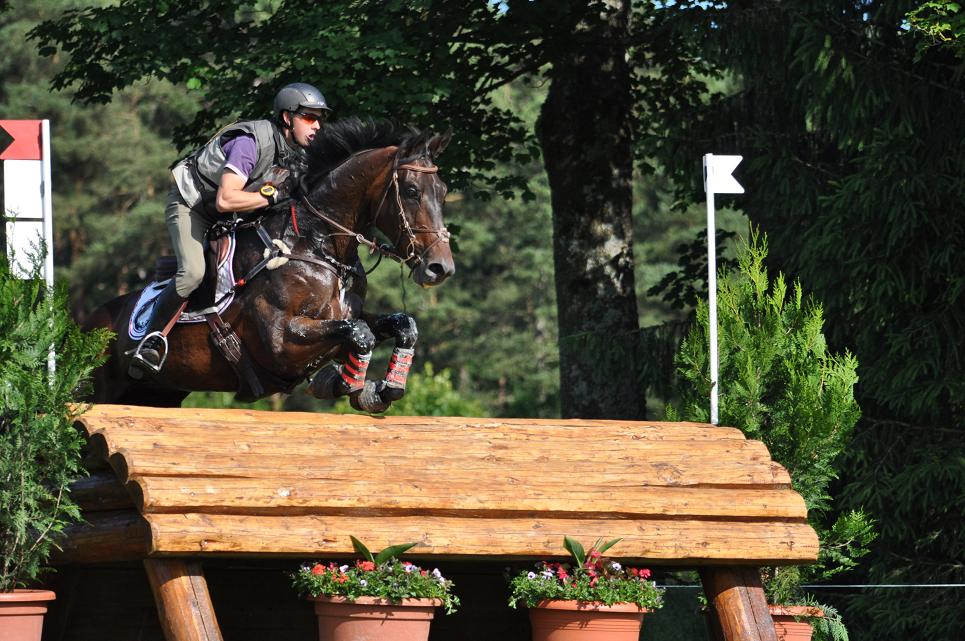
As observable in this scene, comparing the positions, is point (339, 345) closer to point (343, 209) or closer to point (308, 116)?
point (343, 209)

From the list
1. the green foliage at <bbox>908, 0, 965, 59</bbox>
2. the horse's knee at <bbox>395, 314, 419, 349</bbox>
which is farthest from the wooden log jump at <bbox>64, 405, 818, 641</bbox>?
the green foliage at <bbox>908, 0, 965, 59</bbox>

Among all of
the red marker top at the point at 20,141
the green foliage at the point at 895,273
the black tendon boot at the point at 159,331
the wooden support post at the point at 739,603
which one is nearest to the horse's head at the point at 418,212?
the black tendon boot at the point at 159,331

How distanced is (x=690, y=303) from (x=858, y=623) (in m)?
4.08

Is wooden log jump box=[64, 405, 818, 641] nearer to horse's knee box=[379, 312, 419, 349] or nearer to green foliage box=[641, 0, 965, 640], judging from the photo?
horse's knee box=[379, 312, 419, 349]

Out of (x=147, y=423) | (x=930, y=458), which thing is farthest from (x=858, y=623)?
(x=147, y=423)

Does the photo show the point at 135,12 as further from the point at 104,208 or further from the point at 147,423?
the point at 104,208

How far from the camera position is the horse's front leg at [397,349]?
6598 mm

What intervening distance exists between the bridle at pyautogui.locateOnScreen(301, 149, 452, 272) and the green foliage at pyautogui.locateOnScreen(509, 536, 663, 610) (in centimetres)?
152

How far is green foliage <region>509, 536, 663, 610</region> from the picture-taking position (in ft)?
19.9

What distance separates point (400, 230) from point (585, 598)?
196 centimetres

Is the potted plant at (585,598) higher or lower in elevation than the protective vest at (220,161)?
lower

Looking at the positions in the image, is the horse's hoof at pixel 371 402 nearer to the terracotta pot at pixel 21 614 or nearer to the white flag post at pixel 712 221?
the terracotta pot at pixel 21 614

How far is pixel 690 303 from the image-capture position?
13.5 m

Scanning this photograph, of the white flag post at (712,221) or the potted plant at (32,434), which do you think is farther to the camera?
the white flag post at (712,221)
